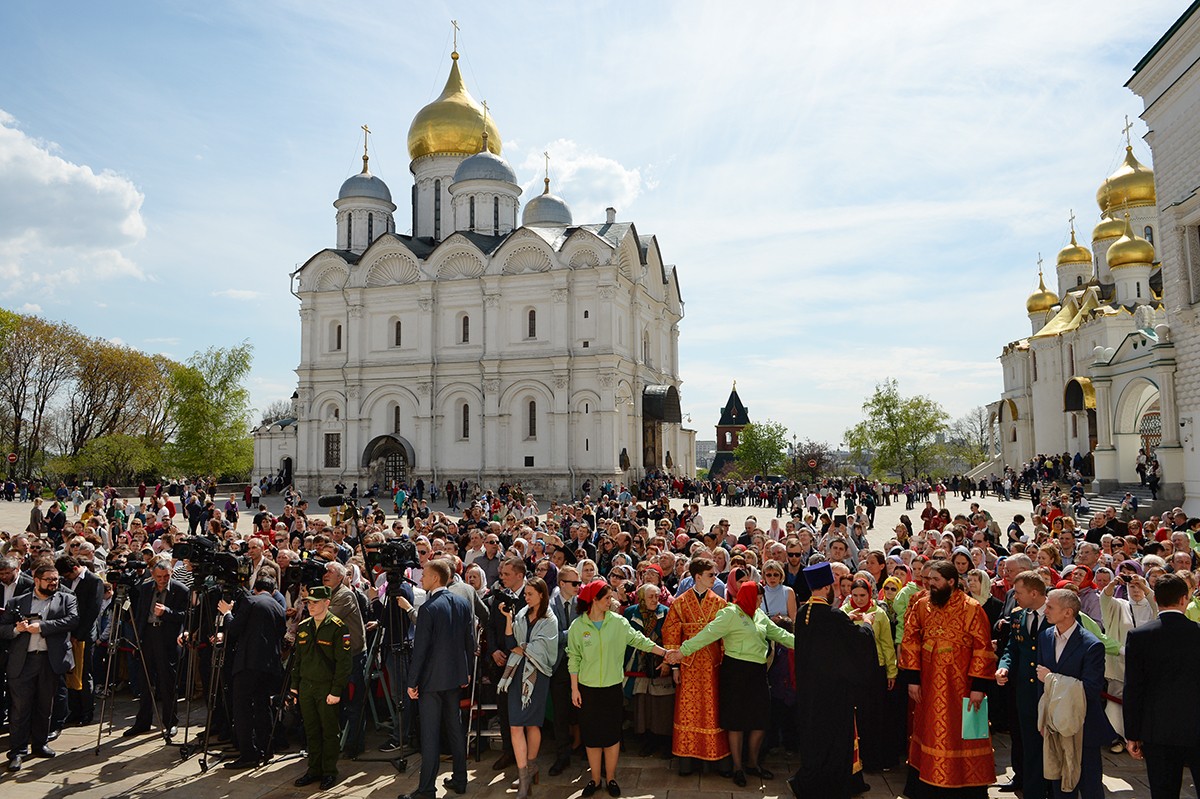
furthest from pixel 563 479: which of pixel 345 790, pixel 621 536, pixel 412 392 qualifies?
pixel 345 790

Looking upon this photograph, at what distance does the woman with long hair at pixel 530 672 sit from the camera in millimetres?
6129

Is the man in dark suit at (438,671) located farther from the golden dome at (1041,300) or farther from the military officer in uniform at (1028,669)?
the golden dome at (1041,300)

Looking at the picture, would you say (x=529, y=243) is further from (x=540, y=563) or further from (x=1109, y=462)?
(x=540, y=563)

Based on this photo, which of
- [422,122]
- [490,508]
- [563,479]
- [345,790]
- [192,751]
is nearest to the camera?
[345,790]

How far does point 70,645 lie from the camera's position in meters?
→ 7.25

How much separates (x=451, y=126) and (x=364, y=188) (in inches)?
218

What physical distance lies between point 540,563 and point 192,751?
A: 3.43 metres

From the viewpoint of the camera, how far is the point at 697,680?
6.25 meters

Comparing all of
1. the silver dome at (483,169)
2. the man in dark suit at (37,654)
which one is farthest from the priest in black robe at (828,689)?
the silver dome at (483,169)

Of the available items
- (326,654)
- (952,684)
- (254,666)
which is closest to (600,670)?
(326,654)

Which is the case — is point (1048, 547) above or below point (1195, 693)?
above

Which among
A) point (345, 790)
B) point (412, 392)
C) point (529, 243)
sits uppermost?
point (529, 243)

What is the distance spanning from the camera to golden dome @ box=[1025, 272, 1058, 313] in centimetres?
4909

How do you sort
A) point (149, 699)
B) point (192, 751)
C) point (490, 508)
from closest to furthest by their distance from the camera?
point (192, 751), point (149, 699), point (490, 508)
